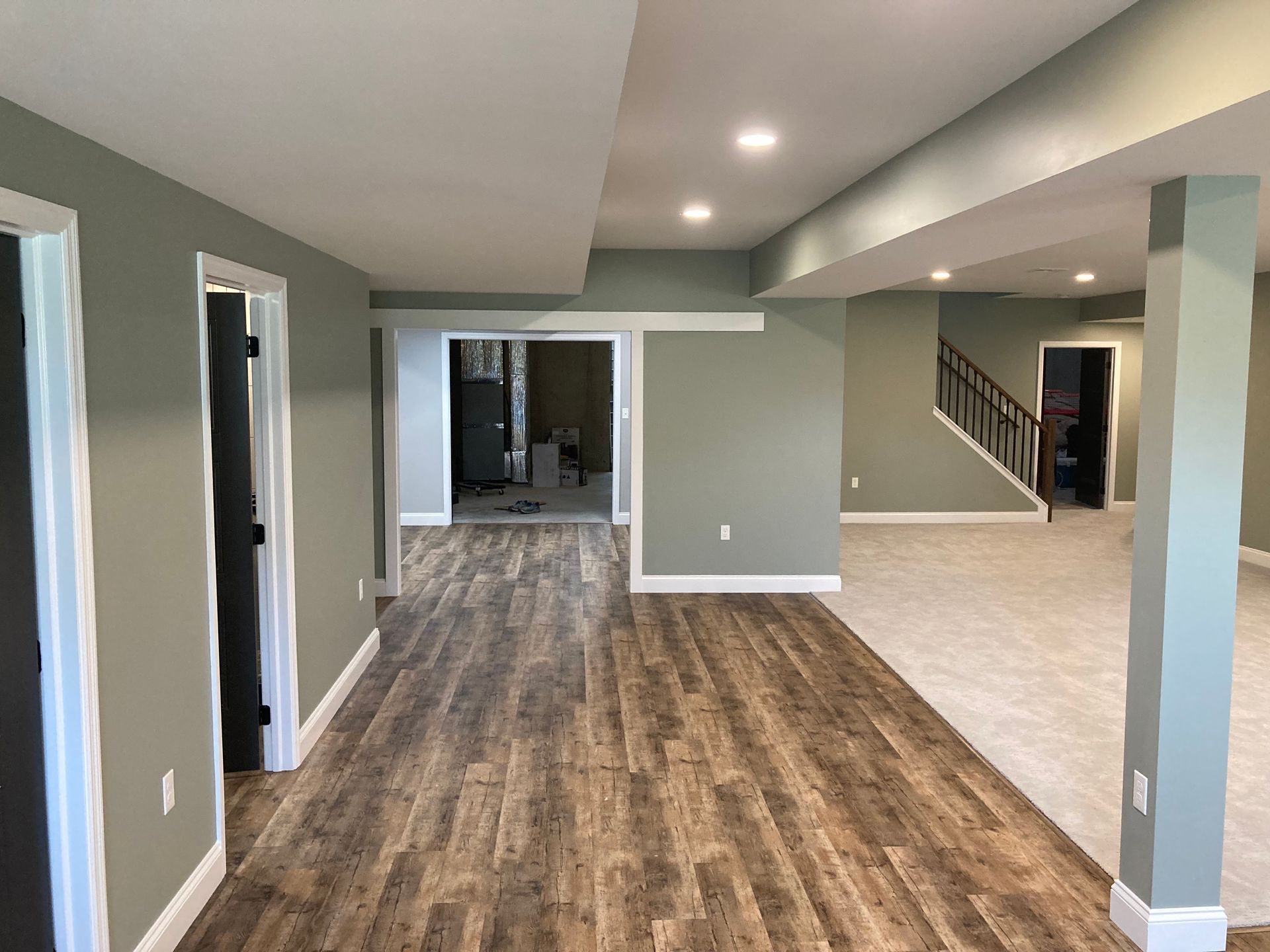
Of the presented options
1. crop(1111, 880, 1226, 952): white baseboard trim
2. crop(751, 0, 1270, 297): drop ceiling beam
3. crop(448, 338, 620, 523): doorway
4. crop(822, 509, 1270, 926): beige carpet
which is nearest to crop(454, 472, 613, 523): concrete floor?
crop(448, 338, 620, 523): doorway

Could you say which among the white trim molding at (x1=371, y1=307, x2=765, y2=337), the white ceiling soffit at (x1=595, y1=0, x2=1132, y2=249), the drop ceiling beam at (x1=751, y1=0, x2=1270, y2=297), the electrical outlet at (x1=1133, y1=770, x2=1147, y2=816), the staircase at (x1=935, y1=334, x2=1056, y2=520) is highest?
the white ceiling soffit at (x1=595, y1=0, x2=1132, y2=249)

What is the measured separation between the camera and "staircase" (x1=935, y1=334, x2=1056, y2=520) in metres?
10.3

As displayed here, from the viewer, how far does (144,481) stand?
2.45 meters

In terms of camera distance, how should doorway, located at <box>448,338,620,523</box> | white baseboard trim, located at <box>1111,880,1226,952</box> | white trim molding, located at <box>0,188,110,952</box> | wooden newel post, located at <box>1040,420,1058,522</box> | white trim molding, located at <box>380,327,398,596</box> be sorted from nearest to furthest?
white trim molding, located at <box>0,188,110,952</box> < white baseboard trim, located at <box>1111,880,1226,952</box> < white trim molding, located at <box>380,327,398,596</box> < wooden newel post, located at <box>1040,420,1058,522</box> < doorway, located at <box>448,338,620,523</box>

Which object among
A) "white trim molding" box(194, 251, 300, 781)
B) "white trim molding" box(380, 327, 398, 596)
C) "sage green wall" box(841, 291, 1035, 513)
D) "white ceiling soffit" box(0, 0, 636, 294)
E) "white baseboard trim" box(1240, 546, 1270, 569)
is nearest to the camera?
"white ceiling soffit" box(0, 0, 636, 294)

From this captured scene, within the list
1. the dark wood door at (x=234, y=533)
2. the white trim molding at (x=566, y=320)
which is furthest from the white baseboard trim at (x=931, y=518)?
the dark wood door at (x=234, y=533)

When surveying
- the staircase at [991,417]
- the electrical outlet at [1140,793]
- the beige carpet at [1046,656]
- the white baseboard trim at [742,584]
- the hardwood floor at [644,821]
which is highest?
the staircase at [991,417]

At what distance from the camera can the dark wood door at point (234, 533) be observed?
3.50m

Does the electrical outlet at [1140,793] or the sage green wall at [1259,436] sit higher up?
the sage green wall at [1259,436]

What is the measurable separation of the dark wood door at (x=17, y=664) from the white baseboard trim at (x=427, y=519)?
25.4 ft

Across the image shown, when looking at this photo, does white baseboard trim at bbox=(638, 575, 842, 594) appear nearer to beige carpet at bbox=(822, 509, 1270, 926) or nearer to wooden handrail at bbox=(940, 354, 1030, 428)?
beige carpet at bbox=(822, 509, 1270, 926)

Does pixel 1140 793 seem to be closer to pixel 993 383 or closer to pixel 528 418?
pixel 993 383

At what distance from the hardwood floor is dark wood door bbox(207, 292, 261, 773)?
24 cm

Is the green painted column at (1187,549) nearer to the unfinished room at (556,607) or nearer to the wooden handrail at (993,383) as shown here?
the unfinished room at (556,607)
